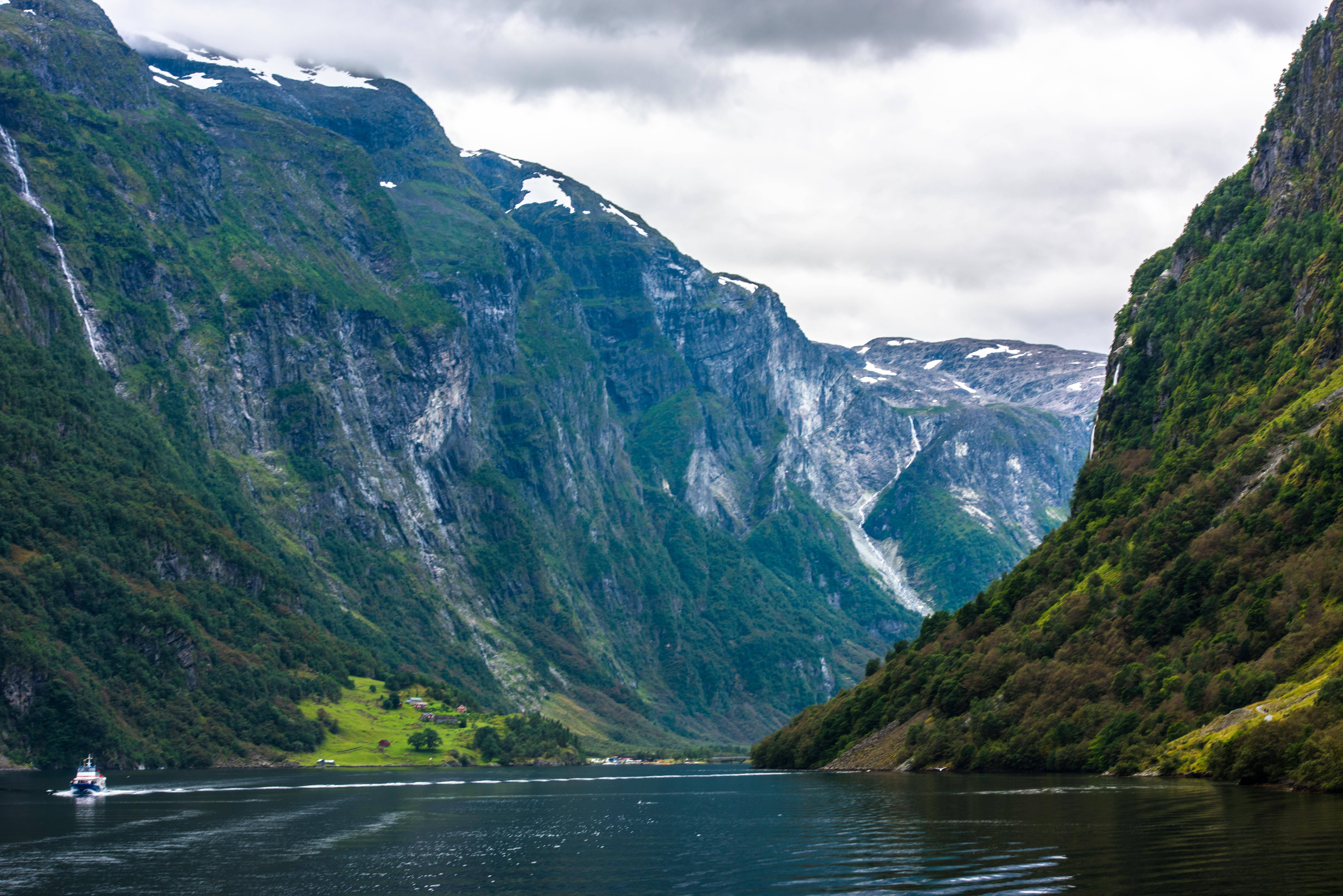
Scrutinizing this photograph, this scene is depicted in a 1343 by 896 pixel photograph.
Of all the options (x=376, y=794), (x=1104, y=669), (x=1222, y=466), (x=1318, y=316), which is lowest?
(x=376, y=794)

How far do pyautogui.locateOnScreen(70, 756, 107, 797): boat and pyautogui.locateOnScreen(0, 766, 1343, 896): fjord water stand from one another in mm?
23458

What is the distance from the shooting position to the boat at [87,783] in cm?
18000

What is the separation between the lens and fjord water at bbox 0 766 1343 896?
7444 cm

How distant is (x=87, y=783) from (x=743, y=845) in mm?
116314

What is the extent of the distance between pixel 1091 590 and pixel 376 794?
108435 millimetres

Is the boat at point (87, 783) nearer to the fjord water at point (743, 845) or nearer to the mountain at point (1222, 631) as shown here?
the fjord water at point (743, 845)

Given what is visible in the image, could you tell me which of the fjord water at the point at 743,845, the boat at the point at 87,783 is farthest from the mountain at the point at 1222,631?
the boat at the point at 87,783

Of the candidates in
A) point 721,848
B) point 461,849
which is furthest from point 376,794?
point 721,848

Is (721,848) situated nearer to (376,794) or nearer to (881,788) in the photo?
(881,788)

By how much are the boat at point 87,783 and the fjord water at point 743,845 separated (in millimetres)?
23458

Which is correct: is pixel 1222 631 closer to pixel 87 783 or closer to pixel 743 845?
pixel 743 845

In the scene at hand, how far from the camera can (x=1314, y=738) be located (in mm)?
105875

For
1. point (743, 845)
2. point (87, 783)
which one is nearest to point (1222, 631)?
point (743, 845)

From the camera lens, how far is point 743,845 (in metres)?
104
